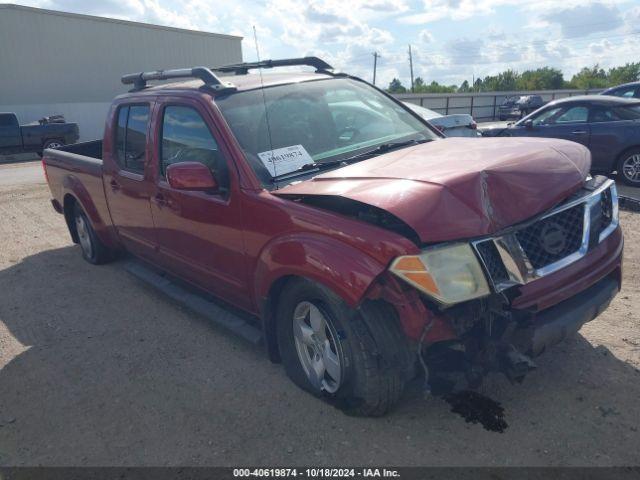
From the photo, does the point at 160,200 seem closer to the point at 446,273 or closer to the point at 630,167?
the point at 446,273

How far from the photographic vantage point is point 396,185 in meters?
2.77

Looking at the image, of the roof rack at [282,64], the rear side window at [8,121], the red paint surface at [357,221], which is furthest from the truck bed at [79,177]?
the rear side window at [8,121]

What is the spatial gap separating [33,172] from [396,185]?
626 inches

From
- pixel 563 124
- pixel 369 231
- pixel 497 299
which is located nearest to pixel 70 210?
pixel 369 231

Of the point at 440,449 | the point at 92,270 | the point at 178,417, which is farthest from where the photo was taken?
the point at 92,270

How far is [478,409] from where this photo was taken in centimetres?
306

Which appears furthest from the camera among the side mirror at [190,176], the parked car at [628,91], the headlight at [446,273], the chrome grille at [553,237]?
the parked car at [628,91]

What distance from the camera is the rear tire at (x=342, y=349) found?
2.71 metres

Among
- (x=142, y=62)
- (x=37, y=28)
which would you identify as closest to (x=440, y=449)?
(x=37, y=28)

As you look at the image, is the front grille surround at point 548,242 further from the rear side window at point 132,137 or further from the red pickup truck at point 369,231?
the rear side window at point 132,137

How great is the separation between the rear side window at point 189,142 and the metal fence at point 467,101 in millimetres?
31300

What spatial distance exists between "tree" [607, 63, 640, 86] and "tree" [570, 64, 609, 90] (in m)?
0.74

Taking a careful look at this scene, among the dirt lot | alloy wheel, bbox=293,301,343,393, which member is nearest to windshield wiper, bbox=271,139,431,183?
alloy wheel, bbox=293,301,343,393

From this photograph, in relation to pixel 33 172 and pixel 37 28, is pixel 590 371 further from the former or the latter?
pixel 37 28
